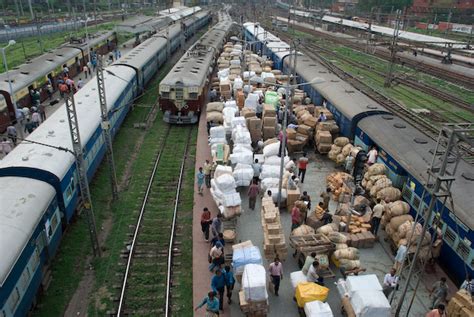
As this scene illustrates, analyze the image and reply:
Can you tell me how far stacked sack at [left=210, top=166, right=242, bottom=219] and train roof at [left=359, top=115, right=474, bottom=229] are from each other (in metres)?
6.78

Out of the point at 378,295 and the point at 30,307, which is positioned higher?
the point at 378,295

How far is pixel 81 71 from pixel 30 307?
32409mm

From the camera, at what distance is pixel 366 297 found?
10531mm

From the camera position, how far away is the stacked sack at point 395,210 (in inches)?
564

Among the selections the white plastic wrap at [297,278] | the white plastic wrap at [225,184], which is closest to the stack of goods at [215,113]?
the white plastic wrap at [225,184]

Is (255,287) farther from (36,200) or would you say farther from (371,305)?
(36,200)

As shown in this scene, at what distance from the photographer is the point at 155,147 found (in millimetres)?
22594

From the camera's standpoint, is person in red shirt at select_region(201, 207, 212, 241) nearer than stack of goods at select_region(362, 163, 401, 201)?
Yes

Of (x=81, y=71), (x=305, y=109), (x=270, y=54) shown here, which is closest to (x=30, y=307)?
(x=305, y=109)

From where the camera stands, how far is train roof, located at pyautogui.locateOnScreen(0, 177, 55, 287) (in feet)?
31.8

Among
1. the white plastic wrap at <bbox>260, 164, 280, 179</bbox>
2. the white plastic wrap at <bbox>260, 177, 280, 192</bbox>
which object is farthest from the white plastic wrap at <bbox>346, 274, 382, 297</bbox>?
the white plastic wrap at <bbox>260, 164, 280, 179</bbox>

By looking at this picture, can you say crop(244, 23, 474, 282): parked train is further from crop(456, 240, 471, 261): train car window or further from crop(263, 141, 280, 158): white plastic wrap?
crop(263, 141, 280, 158): white plastic wrap

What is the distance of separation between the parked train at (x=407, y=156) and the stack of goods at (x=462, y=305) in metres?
0.86

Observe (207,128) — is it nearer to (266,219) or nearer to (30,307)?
(266,219)
